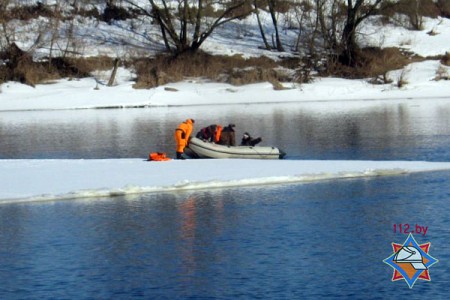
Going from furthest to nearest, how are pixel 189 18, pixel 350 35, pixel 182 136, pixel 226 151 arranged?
pixel 189 18
pixel 350 35
pixel 182 136
pixel 226 151

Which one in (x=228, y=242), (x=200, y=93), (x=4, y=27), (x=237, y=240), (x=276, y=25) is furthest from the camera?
(x=276, y=25)

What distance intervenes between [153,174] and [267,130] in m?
13.1

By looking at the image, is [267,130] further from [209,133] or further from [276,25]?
[276,25]

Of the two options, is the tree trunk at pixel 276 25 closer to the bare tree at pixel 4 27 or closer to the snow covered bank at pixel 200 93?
the snow covered bank at pixel 200 93

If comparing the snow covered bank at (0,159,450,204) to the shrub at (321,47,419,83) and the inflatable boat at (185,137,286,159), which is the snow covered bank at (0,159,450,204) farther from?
the shrub at (321,47,419,83)

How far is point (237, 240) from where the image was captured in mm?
17297

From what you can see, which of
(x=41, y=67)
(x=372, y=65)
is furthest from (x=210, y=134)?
(x=41, y=67)

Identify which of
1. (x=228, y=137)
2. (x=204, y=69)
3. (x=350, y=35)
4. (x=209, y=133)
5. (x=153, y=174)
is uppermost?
(x=350, y=35)

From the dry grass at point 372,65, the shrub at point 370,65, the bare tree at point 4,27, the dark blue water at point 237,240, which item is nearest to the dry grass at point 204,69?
the shrub at point 370,65

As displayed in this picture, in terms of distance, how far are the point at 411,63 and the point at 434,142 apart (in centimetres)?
2879

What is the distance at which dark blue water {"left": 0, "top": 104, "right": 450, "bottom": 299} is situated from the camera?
14.4 metres

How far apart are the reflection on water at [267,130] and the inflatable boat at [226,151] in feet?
4.85

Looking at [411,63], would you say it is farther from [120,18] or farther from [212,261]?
[212,261]

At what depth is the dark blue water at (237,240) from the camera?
1435 cm
